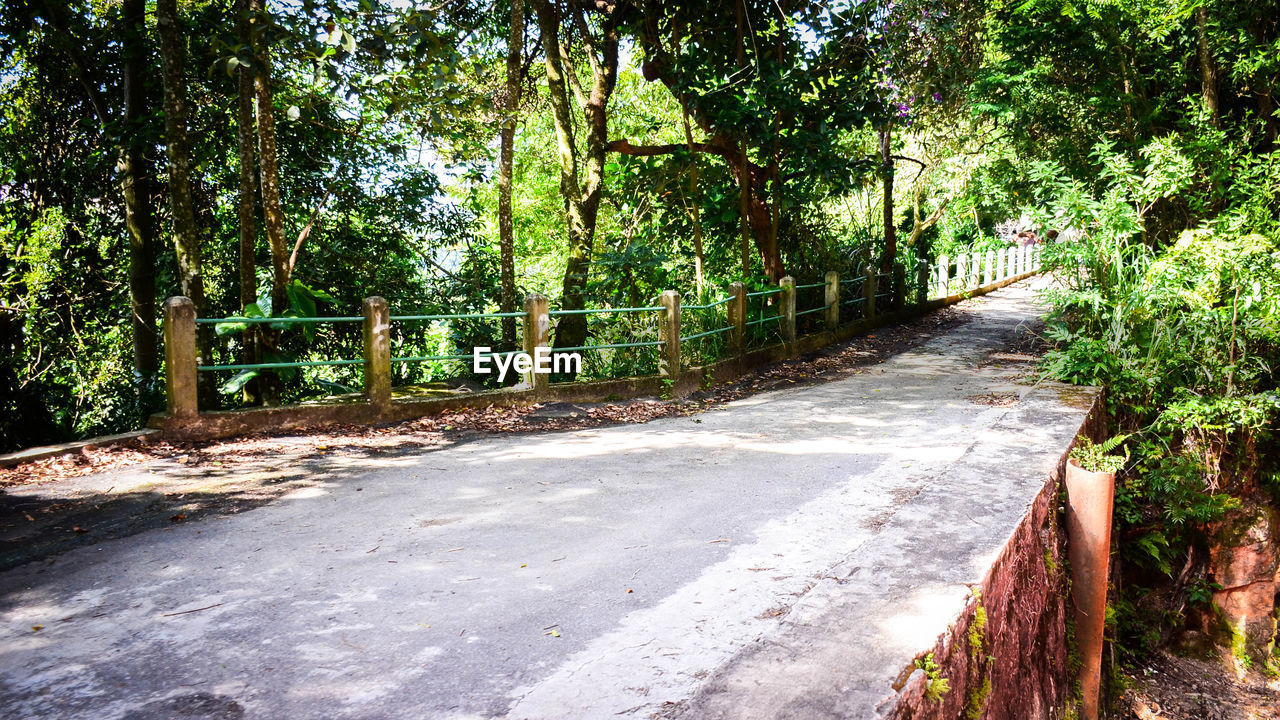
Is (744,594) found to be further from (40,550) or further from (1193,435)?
(1193,435)

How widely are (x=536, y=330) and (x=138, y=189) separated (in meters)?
5.74

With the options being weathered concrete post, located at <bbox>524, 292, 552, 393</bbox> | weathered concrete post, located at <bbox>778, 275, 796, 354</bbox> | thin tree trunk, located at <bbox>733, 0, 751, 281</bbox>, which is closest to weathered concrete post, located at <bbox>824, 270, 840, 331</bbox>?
weathered concrete post, located at <bbox>778, 275, 796, 354</bbox>

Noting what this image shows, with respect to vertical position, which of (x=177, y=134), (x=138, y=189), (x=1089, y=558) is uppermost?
(x=177, y=134)

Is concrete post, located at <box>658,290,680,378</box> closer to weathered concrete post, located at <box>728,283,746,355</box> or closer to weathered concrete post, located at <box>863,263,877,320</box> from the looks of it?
weathered concrete post, located at <box>728,283,746,355</box>

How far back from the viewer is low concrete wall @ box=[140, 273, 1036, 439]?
23.8 ft

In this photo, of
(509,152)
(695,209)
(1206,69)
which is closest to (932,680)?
(509,152)

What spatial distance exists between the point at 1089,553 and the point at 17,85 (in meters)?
13.0

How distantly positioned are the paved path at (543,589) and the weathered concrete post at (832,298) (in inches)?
266

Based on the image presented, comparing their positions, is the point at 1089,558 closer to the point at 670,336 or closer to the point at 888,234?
the point at 670,336

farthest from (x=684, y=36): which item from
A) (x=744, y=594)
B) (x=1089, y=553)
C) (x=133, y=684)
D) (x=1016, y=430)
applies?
(x=133, y=684)
